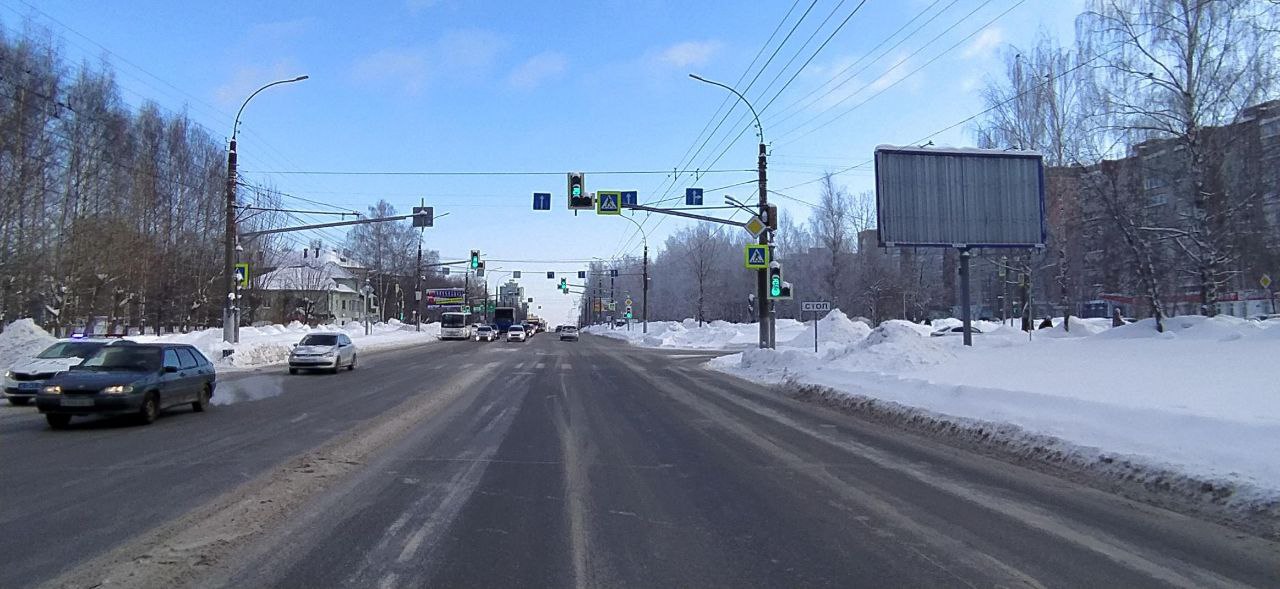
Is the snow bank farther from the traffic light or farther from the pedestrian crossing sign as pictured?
the pedestrian crossing sign

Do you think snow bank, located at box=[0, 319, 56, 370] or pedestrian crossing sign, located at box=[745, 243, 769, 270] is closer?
snow bank, located at box=[0, 319, 56, 370]

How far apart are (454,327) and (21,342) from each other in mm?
49223

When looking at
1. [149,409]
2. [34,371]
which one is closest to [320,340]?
[34,371]

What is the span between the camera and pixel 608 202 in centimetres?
2769

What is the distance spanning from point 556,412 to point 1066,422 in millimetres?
8774

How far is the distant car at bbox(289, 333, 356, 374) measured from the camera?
25594mm

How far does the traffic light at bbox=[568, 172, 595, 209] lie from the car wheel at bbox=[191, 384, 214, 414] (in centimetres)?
1390

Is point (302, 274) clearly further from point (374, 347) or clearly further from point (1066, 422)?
point (1066, 422)

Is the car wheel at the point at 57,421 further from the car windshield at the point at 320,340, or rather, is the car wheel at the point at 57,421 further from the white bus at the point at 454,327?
the white bus at the point at 454,327

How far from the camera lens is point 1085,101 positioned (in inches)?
1215

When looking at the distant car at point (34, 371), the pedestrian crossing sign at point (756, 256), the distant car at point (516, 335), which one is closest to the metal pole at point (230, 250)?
the distant car at point (34, 371)

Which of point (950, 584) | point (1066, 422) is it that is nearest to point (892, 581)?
point (950, 584)

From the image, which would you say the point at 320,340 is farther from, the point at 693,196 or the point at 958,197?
the point at 958,197

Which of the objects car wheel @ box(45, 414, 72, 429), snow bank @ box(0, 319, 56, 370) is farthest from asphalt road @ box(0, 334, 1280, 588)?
snow bank @ box(0, 319, 56, 370)
